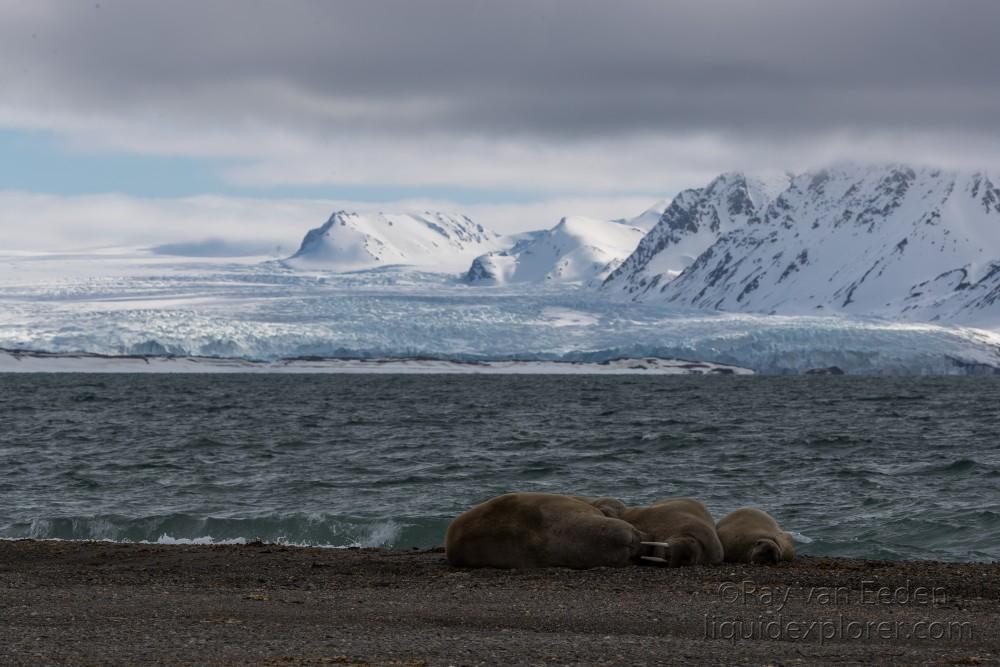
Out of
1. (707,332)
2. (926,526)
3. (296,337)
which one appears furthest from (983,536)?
(707,332)

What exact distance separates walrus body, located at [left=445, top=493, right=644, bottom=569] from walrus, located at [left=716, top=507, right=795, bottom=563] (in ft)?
4.04

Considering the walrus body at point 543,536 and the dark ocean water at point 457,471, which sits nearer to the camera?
the walrus body at point 543,536

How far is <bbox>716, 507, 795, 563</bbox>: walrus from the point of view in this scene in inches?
656

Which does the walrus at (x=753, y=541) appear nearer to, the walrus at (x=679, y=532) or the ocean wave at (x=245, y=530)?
the walrus at (x=679, y=532)

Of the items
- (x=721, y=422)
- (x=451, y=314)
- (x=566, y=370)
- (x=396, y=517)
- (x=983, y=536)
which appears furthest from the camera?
(x=566, y=370)

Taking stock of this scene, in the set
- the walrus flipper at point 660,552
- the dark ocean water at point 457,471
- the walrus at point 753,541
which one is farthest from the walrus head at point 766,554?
the dark ocean water at point 457,471

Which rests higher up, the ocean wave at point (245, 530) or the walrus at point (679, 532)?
the walrus at point (679, 532)

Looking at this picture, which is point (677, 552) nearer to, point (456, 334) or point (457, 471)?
point (457, 471)

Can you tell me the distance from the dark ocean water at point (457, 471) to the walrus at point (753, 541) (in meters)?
4.10

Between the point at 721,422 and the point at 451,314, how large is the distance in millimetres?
117568

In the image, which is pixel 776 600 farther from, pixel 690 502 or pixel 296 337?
pixel 296 337

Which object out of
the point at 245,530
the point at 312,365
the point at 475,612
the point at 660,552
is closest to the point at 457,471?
the point at 245,530

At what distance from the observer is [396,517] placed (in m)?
24.9

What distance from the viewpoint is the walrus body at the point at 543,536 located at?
16.3 m
